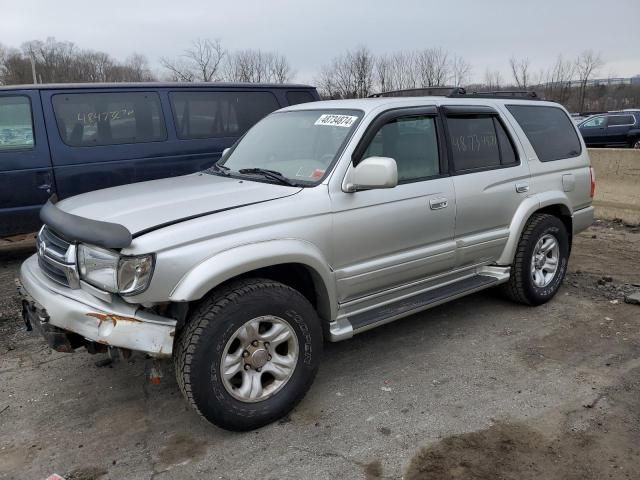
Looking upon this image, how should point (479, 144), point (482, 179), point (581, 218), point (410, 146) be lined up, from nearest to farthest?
point (410, 146) → point (482, 179) → point (479, 144) → point (581, 218)

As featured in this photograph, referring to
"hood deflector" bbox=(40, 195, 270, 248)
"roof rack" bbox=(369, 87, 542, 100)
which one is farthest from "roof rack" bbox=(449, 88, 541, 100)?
"hood deflector" bbox=(40, 195, 270, 248)

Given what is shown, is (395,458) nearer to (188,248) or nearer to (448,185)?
(188,248)

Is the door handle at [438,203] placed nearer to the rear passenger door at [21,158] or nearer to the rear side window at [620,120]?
the rear passenger door at [21,158]

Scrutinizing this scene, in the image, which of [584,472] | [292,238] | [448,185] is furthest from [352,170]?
[584,472]

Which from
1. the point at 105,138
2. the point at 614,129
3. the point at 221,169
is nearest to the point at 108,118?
the point at 105,138

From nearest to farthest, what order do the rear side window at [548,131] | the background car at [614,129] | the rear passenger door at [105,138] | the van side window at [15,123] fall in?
the rear side window at [548,131] → the van side window at [15,123] → the rear passenger door at [105,138] → the background car at [614,129]

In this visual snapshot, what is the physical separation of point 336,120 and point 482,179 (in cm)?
127

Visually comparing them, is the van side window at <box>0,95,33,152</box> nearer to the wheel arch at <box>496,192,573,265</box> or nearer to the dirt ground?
the dirt ground

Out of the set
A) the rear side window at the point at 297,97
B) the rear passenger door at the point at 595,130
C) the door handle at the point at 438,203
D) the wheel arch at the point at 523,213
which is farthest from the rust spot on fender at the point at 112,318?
the rear passenger door at the point at 595,130

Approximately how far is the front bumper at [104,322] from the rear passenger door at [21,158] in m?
3.21

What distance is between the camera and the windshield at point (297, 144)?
3484 mm

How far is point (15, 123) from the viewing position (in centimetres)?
559

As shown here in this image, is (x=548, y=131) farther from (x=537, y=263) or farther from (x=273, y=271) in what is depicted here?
(x=273, y=271)

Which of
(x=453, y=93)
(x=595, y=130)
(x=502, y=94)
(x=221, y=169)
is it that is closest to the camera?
(x=221, y=169)
